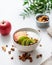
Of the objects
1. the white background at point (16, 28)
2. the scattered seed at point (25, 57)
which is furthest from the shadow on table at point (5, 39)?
the scattered seed at point (25, 57)

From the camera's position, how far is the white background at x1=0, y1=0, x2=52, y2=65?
0.94 meters

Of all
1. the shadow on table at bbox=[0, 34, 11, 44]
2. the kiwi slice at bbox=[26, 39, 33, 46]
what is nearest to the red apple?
the shadow on table at bbox=[0, 34, 11, 44]

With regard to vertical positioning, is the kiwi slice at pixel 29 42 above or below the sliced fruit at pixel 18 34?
below

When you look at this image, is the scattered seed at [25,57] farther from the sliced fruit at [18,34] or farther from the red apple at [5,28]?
the red apple at [5,28]

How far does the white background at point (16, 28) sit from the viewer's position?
3.07 ft

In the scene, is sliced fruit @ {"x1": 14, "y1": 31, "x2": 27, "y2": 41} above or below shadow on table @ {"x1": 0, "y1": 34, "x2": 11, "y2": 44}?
above

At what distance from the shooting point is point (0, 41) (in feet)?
3.45

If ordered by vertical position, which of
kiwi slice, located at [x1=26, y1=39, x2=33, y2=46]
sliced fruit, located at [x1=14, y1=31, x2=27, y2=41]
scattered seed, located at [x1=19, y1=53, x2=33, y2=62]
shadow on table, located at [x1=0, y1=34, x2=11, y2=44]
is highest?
sliced fruit, located at [x1=14, y1=31, x2=27, y2=41]

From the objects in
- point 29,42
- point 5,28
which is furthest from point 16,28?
point 29,42

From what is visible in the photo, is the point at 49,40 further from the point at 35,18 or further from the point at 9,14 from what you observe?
the point at 9,14

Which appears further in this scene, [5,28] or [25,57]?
[5,28]

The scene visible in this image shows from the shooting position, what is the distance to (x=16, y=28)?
113 centimetres

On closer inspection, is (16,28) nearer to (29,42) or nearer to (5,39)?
(5,39)

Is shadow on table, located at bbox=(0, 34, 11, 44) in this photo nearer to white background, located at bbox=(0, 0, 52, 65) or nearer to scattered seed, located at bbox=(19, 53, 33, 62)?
white background, located at bbox=(0, 0, 52, 65)
